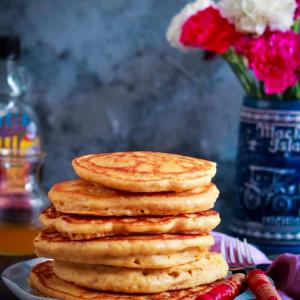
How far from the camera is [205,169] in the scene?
1245mm

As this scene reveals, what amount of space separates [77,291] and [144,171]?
0.21 meters

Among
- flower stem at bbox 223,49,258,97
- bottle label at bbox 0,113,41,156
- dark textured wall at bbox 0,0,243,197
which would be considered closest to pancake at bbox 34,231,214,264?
flower stem at bbox 223,49,258,97

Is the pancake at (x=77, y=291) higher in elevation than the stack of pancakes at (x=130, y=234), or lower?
lower

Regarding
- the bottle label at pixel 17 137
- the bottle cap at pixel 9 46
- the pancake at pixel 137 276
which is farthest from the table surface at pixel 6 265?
the bottle cap at pixel 9 46

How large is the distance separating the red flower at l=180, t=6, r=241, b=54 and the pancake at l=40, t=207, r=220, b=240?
2.08ft

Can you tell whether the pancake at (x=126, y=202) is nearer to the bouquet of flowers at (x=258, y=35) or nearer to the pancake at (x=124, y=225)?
the pancake at (x=124, y=225)

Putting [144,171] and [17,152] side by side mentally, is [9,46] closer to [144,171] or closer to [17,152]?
[17,152]

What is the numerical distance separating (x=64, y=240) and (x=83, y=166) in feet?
0.41

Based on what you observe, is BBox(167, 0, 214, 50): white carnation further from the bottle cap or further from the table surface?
the table surface

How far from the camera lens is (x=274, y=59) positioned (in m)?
1.72

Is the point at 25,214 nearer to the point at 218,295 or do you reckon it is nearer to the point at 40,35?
the point at 40,35

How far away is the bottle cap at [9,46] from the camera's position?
1979 millimetres

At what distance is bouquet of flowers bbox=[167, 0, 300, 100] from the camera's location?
5.60ft

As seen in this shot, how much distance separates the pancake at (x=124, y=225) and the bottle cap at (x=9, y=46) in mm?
874
